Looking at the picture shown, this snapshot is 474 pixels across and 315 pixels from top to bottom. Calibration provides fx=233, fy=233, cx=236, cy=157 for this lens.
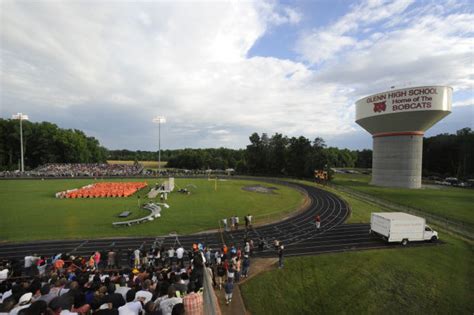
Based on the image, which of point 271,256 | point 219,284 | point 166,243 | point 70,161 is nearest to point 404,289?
point 271,256

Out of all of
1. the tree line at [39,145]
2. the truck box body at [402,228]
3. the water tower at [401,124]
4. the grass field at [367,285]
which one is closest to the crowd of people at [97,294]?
the grass field at [367,285]

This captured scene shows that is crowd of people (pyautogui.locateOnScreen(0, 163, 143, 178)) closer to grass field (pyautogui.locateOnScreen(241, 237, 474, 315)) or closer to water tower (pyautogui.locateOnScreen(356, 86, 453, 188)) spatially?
water tower (pyautogui.locateOnScreen(356, 86, 453, 188))

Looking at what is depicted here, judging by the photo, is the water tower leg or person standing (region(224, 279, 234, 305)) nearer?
person standing (region(224, 279, 234, 305))

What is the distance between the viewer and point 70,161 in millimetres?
100062

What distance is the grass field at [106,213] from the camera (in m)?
22.2

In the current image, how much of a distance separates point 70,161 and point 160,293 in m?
115

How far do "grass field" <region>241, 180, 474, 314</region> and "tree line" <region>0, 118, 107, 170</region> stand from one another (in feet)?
360

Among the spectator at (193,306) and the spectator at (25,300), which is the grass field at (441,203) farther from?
the spectator at (25,300)

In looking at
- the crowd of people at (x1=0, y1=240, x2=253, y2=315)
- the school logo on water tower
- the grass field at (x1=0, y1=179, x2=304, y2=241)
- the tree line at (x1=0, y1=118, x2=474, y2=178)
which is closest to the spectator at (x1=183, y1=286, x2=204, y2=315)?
the crowd of people at (x1=0, y1=240, x2=253, y2=315)

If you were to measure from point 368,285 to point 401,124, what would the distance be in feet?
157

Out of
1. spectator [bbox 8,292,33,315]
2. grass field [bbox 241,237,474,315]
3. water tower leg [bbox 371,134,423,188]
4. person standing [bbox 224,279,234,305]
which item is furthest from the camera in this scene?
water tower leg [bbox 371,134,423,188]

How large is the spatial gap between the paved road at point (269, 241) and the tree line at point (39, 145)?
93.9 metres

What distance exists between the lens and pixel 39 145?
314 ft

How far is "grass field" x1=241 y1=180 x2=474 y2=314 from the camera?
13258 millimetres
